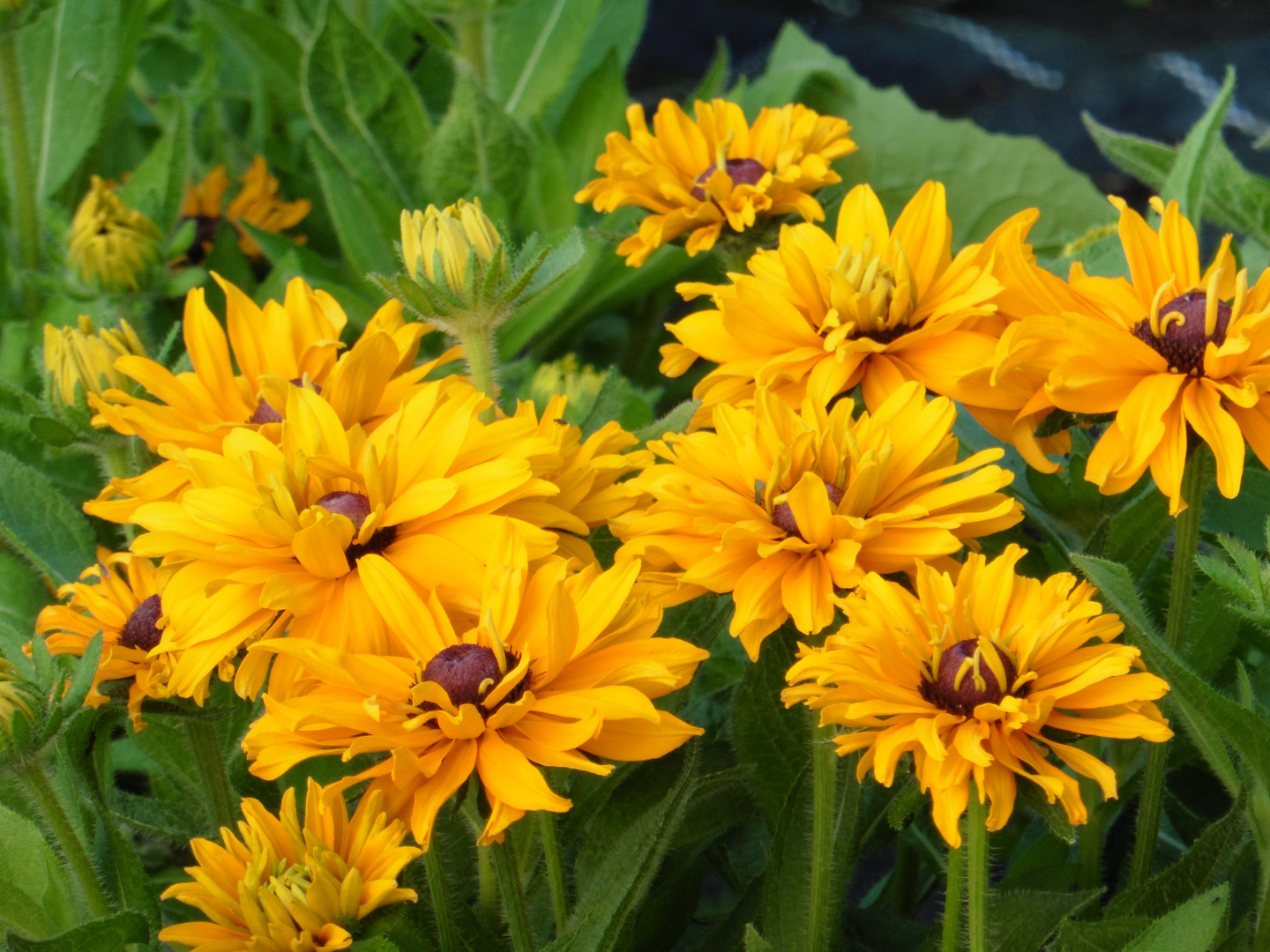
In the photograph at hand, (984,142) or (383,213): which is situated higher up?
(984,142)

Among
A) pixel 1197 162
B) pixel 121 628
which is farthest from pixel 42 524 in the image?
pixel 1197 162

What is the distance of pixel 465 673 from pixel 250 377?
0.26 meters

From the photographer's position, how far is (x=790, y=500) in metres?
0.49

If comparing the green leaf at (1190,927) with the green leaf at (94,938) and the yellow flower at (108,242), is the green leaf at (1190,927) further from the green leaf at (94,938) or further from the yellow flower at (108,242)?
the yellow flower at (108,242)

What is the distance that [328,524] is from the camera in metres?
0.49

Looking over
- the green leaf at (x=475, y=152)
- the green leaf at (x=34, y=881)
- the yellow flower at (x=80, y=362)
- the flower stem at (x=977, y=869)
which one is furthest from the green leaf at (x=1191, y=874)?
the green leaf at (x=475, y=152)

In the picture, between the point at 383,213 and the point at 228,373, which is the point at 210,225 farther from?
the point at 228,373

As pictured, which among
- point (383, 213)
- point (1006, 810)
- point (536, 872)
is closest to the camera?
point (1006, 810)

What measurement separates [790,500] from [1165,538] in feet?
0.94

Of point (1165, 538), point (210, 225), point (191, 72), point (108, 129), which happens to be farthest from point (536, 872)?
point (191, 72)

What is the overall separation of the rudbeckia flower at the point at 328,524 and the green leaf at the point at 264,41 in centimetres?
92

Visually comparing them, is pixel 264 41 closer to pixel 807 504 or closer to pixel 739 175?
pixel 739 175

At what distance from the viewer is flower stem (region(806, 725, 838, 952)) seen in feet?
1.77

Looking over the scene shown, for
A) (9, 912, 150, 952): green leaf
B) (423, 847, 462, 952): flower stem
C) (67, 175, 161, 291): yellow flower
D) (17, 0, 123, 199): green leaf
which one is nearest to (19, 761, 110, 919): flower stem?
(9, 912, 150, 952): green leaf
